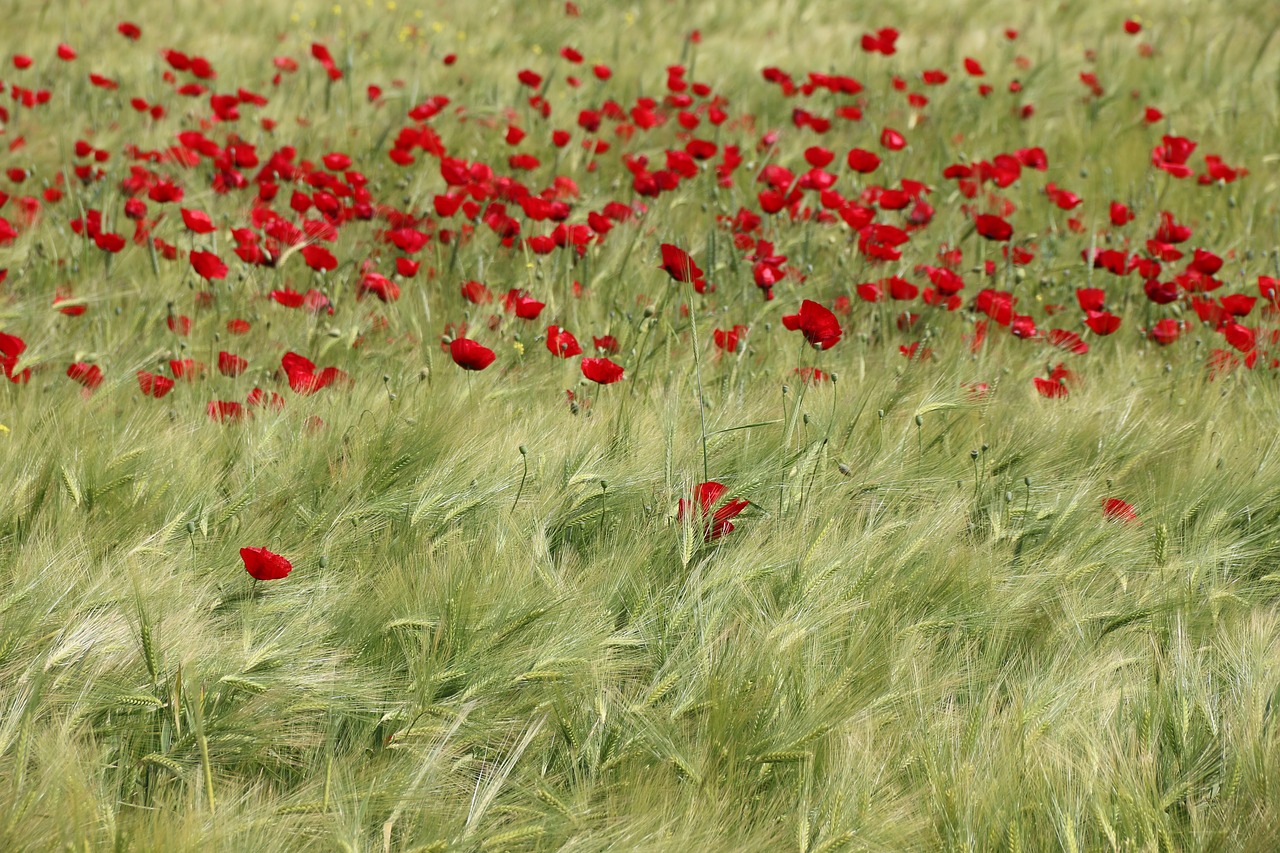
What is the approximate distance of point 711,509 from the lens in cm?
163

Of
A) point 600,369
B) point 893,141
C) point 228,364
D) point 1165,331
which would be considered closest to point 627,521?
point 600,369

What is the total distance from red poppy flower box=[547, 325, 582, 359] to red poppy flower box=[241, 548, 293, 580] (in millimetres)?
758

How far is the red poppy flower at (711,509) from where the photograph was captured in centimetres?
161

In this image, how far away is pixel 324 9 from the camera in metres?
5.53

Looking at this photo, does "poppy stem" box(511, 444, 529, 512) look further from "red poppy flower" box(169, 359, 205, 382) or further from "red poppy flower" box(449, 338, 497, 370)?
"red poppy flower" box(169, 359, 205, 382)

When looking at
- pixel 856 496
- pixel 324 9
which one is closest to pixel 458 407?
pixel 856 496

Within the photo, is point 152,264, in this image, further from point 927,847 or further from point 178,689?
point 927,847

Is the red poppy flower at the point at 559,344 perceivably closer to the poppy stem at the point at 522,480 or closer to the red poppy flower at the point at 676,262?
the red poppy flower at the point at 676,262

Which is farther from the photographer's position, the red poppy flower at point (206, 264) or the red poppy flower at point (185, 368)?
the red poppy flower at point (206, 264)

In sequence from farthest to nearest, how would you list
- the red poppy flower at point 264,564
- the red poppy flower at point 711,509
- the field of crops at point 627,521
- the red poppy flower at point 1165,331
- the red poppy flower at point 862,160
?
the red poppy flower at point 862,160 → the red poppy flower at point 1165,331 → the red poppy flower at point 711,509 → the red poppy flower at point 264,564 → the field of crops at point 627,521

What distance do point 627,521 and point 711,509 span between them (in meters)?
0.14

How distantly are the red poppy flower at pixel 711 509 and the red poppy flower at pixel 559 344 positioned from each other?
0.46m

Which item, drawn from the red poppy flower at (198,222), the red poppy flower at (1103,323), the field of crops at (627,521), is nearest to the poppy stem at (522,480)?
the field of crops at (627,521)

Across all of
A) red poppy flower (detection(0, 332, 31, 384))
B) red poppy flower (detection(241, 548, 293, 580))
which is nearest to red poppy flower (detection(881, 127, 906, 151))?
red poppy flower (detection(0, 332, 31, 384))
